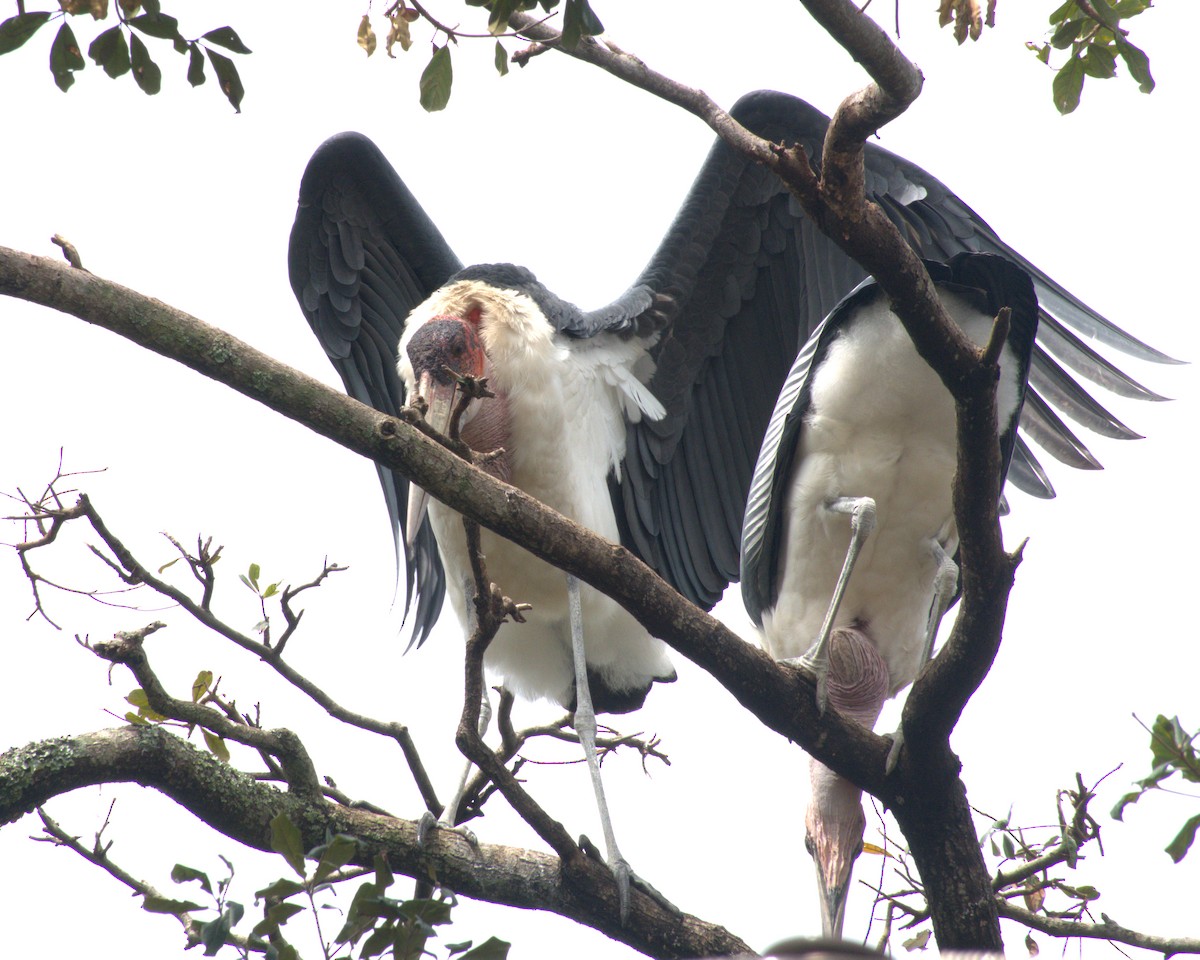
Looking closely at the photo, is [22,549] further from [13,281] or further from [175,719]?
[13,281]

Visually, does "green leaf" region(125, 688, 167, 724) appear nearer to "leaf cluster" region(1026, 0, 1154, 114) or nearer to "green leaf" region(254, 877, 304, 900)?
"green leaf" region(254, 877, 304, 900)

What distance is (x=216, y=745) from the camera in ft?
12.5

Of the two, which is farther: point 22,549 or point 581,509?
point 581,509

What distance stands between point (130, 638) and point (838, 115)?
2.10m

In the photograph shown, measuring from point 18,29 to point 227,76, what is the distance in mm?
434

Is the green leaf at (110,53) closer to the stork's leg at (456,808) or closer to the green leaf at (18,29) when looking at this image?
the green leaf at (18,29)

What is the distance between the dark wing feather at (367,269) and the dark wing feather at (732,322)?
39.5 inches

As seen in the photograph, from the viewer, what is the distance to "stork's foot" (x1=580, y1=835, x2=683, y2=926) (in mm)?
3906

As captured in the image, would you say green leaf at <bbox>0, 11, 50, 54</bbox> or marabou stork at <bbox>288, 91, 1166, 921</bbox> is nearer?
green leaf at <bbox>0, 11, 50, 54</bbox>

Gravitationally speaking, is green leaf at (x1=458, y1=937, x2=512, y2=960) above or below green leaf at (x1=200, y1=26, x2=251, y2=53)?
below

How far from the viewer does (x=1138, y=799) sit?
3.04m

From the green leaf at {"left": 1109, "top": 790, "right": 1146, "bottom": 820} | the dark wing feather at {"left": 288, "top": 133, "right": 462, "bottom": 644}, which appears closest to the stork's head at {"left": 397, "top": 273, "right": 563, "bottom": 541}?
the dark wing feather at {"left": 288, "top": 133, "right": 462, "bottom": 644}

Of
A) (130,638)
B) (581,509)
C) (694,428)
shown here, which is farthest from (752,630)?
(130,638)

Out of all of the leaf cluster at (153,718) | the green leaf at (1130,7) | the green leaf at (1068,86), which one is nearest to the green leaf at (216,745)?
the leaf cluster at (153,718)
